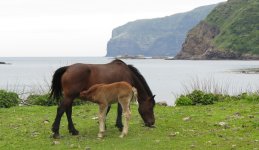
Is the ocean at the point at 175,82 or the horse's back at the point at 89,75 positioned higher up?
the horse's back at the point at 89,75

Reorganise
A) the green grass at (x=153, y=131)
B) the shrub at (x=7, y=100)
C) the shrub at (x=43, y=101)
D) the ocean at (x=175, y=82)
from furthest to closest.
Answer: the ocean at (x=175, y=82), the shrub at (x=43, y=101), the shrub at (x=7, y=100), the green grass at (x=153, y=131)

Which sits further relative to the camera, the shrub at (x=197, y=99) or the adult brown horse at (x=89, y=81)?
the shrub at (x=197, y=99)

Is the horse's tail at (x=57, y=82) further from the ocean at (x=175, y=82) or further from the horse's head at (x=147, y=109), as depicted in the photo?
the ocean at (x=175, y=82)

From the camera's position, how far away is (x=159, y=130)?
14789 millimetres

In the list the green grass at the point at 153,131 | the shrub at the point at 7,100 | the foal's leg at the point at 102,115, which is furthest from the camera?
the shrub at the point at 7,100

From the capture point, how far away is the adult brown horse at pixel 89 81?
13695mm

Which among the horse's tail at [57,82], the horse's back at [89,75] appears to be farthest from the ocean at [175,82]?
the horse's back at [89,75]

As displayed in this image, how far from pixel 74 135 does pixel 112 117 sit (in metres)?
4.20

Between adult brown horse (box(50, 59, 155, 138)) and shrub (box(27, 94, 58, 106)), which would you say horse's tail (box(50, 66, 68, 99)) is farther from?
shrub (box(27, 94, 58, 106))

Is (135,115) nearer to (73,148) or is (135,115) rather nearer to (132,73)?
(132,73)

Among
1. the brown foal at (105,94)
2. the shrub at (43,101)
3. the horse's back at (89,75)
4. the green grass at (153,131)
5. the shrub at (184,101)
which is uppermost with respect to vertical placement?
the horse's back at (89,75)

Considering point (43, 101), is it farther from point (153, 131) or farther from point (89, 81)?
point (153, 131)

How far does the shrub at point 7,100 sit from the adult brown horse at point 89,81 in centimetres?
924

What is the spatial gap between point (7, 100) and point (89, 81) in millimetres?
10624
